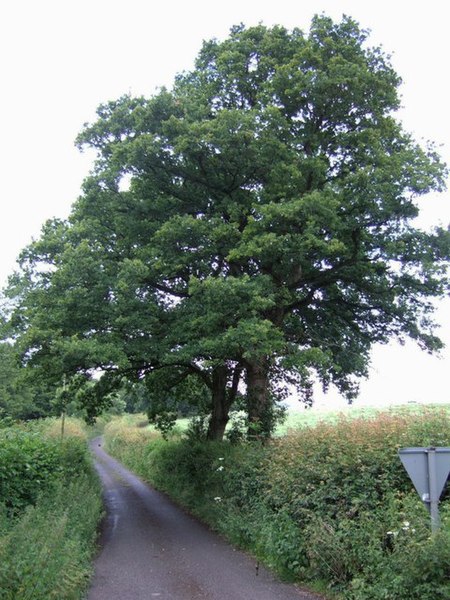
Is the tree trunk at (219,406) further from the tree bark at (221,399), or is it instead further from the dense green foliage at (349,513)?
the dense green foliage at (349,513)

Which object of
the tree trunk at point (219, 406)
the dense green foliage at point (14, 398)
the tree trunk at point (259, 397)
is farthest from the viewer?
the dense green foliage at point (14, 398)

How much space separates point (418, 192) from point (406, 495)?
12.2m

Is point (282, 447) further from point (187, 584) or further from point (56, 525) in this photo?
point (56, 525)

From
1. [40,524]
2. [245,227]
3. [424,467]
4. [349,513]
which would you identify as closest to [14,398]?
[245,227]

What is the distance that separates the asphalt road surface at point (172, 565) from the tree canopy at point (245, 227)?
14.3 ft

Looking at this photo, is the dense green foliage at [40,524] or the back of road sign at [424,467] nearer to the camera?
the back of road sign at [424,467]

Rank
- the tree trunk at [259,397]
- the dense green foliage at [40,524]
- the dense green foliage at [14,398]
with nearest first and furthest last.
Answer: the dense green foliage at [40,524] → the tree trunk at [259,397] → the dense green foliage at [14,398]

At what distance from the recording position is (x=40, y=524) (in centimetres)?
955

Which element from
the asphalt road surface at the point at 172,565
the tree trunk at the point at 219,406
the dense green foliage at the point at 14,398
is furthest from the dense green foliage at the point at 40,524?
the dense green foliage at the point at 14,398

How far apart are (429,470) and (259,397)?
12631 millimetres

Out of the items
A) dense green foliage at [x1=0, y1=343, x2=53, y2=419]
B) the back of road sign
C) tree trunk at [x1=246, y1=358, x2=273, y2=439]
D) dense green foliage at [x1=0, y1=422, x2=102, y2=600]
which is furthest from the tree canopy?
dense green foliage at [x1=0, y1=343, x2=53, y2=419]

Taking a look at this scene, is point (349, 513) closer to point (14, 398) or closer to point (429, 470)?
point (429, 470)

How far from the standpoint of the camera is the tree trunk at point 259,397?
18.6m

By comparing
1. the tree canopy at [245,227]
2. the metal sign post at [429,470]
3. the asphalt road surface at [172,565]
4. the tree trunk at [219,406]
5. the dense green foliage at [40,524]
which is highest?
the tree canopy at [245,227]
